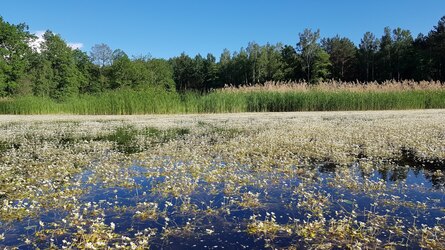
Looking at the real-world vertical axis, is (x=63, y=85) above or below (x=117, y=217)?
above

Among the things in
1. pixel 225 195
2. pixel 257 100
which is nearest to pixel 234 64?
pixel 257 100

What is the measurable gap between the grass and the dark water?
62.2 ft

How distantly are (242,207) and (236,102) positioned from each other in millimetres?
21551

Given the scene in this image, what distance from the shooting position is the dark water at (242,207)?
3.79 meters

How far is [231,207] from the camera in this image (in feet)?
15.8

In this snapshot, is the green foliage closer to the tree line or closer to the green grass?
the green grass

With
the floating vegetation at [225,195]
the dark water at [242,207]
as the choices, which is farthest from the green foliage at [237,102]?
the dark water at [242,207]

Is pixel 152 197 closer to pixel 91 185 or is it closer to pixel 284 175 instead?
pixel 91 185

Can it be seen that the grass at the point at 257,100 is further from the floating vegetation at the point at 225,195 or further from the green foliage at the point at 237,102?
the floating vegetation at the point at 225,195

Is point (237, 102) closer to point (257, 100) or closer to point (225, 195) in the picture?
point (257, 100)

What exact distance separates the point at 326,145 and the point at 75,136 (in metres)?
8.38

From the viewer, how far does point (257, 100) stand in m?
26.8

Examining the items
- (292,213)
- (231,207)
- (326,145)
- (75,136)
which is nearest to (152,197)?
(231,207)

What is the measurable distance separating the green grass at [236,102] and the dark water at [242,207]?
19.0 m
